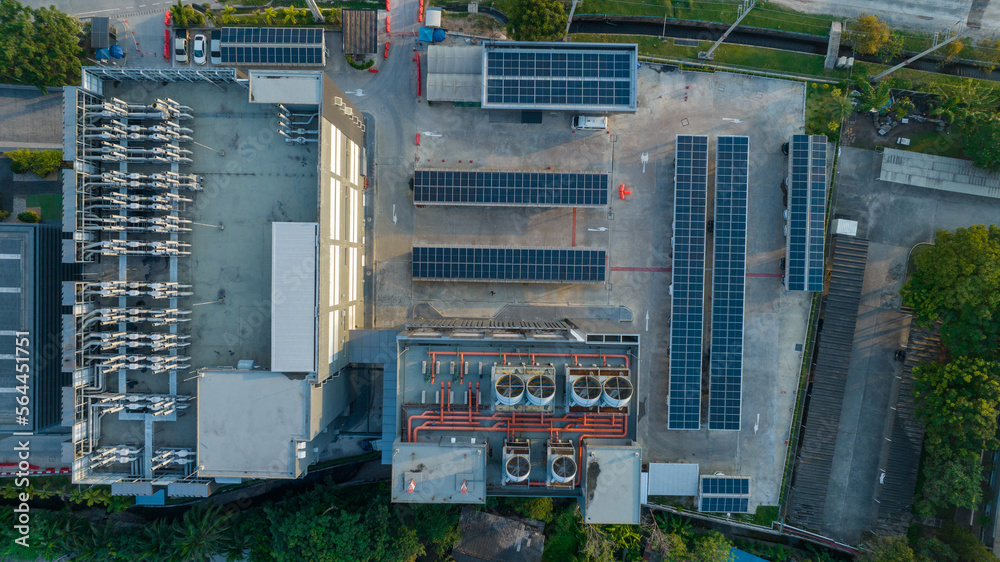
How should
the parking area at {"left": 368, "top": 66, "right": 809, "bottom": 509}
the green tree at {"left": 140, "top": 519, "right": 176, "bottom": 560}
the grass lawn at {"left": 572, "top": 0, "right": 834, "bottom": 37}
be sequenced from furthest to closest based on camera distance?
the grass lawn at {"left": 572, "top": 0, "right": 834, "bottom": 37}, the parking area at {"left": 368, "top": 66, "right": 809, "bottom": 509}, the green tree at {"left": 140, "top": 519, "right": 176, "bottom": 560}

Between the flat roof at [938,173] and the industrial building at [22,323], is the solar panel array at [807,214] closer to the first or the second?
the flat roof at [938,173]

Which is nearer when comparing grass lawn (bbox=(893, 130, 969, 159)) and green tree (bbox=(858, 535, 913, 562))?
green tree (bbox=(858, 535, 913, 562))

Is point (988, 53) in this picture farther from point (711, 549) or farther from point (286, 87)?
point (286, 87)

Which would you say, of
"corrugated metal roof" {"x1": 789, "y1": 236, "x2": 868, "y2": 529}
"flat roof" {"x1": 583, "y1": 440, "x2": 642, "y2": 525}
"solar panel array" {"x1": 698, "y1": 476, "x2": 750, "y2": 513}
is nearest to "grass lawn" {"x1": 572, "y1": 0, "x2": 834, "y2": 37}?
"corrugated metal roof" {"x1": 789, "y1": 236, "x2": 868, "y2": 529}

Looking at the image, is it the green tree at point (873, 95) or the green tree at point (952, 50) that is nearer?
the green tree at point (873, 95)

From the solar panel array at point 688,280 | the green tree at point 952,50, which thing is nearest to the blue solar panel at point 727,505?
the solar panel array at point 688,280

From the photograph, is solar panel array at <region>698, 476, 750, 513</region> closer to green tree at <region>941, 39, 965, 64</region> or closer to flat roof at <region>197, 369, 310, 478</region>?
flat roof at <region>197, 369, 310, 478</region>
